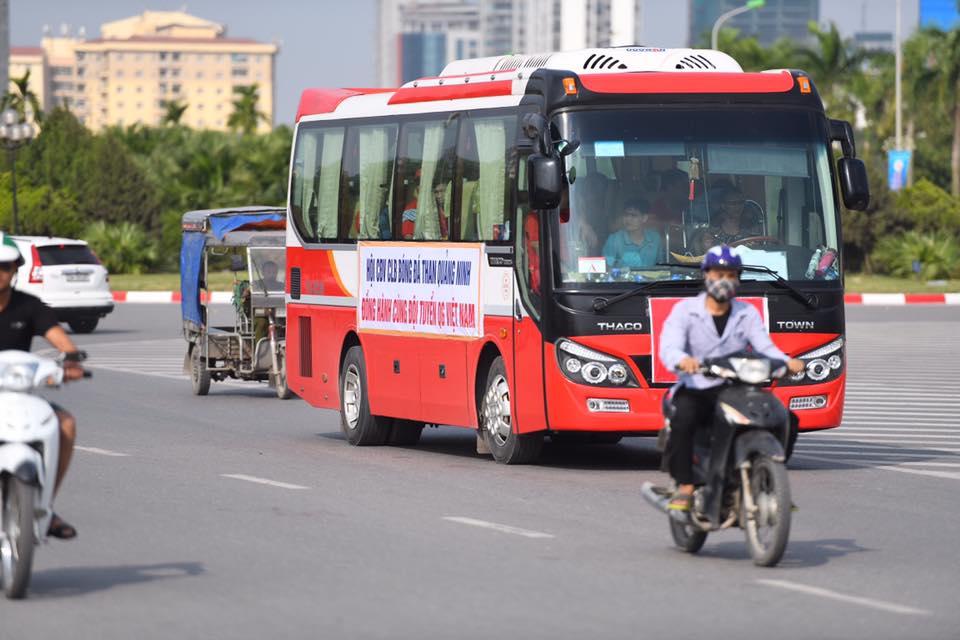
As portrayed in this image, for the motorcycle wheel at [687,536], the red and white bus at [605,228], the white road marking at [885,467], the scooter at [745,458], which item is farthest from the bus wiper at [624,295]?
the scooter at [745,458]

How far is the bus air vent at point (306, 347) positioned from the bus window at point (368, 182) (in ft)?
4.02

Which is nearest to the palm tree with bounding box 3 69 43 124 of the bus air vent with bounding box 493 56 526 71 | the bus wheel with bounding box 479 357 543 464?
the bus air vent with bounding box 493 56 526 71

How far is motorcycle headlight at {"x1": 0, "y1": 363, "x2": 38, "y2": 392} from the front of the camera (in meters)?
8.80

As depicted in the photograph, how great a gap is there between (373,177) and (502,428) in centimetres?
327

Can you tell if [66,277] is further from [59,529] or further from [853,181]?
[59,529]

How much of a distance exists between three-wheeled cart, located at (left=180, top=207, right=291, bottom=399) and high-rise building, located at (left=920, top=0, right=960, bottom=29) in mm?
55598

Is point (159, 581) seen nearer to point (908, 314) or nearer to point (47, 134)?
point (908, 314)

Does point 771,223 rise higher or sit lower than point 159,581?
higher

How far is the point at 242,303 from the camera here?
78.6 ft

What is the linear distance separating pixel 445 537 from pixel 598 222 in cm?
412

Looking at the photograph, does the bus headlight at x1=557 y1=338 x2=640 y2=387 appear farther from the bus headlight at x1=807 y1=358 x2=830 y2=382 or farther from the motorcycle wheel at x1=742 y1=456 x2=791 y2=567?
the motorcycle wheel at x1=742 y1=456 x2=791 y2=567

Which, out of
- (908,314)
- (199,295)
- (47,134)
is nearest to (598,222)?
(199,295)

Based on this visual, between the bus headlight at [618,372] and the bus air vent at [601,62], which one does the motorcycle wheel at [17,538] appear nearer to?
the bus headlight at [618,372]

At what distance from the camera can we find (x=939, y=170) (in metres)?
102
